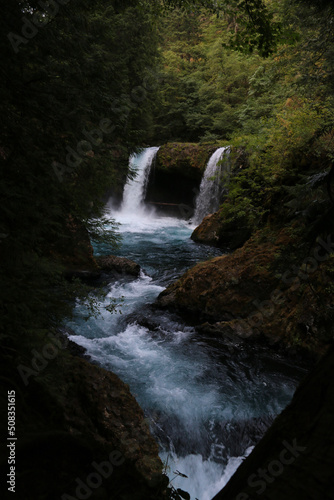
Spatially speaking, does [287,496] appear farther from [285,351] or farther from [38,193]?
[285,351]

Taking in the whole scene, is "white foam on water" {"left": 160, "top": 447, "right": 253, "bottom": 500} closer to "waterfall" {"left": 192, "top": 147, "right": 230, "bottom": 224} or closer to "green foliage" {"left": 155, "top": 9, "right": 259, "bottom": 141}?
"waterfall" {"left": 192, "top": 147, "right": 230, "bottom": 224}

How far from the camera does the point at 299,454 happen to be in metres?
0.84

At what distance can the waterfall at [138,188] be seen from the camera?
20234 mm

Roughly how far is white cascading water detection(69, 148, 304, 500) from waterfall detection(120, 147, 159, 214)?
1342 cm

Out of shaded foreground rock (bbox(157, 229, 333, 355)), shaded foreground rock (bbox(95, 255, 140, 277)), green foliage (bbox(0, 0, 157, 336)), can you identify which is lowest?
shaded foreground rock (bbox(95, 255, 140, 277))

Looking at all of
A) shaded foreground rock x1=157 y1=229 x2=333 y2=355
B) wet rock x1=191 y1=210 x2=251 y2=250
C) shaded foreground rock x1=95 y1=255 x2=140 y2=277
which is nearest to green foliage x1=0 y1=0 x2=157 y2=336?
shaded foreground rock x1=157 y1=229 x2=333 y2=355

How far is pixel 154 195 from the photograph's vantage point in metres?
21.9

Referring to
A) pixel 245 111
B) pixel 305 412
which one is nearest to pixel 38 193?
pixel 305 412

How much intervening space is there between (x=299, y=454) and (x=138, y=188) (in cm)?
2092

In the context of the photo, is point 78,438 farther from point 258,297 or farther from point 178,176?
point 178,176

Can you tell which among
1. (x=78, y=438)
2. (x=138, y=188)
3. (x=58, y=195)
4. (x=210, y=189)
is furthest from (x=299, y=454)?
(x=138, y=188)

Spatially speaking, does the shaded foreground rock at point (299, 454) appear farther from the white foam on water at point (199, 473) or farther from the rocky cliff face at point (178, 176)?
the rocky cliff face at point (178, 176)

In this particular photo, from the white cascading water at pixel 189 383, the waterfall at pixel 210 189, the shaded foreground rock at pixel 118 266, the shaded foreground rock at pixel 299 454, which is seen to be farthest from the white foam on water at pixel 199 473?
the waterfall at pixel 210 189

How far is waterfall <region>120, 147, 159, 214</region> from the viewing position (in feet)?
66.4
